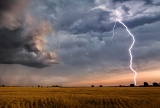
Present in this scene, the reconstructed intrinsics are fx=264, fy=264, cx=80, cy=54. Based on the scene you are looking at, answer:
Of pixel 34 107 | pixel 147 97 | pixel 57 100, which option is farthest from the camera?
pixel 147 97

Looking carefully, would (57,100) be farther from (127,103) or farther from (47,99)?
(127,103)

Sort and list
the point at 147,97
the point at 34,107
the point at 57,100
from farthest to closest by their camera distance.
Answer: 1. the point at 147,97
2. the point at 57,100
3. the point at 34,107

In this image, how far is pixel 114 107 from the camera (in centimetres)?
3966

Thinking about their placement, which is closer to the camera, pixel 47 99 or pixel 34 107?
pixel 34 107

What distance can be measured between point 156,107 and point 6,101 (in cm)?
2323

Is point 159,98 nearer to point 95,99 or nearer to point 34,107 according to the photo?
point 95,99

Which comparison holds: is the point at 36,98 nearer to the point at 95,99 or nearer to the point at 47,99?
the point at 47,99

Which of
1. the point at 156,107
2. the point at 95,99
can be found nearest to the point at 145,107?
the point at 156,107

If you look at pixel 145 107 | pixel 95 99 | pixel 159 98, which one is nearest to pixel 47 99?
pixel 95 99

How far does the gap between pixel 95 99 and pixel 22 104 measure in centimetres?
1181

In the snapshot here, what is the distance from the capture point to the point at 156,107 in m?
40.1

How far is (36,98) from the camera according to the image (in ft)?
145

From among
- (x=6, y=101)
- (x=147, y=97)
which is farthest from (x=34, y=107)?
(x=147, y=97)

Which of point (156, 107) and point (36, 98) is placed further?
point (36, 98)
